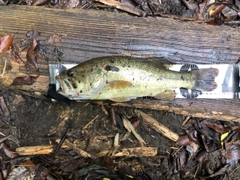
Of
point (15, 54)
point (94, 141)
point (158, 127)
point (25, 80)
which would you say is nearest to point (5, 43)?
point (15, 54)

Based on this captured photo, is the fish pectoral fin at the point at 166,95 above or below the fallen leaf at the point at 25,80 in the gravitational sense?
below

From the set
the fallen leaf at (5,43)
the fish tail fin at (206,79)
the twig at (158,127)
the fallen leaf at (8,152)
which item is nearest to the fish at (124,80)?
the fish tail fin at (206,79)

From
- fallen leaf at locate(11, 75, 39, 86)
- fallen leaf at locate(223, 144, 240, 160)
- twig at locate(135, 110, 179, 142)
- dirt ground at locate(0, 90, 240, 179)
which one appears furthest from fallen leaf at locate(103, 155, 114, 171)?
fallen leaf at locate(223, 144, 240, 160)

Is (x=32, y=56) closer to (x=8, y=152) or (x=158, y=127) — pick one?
(x=8, y=152)

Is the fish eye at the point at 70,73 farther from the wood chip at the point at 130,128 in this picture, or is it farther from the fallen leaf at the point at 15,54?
the wood chip at the point at 130,128

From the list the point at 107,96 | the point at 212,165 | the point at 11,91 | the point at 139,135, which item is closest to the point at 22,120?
the point at 11,91

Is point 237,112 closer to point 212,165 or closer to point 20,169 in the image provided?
point 212,165

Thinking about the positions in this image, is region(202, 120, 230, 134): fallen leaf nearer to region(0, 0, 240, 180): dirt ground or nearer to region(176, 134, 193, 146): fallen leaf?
region(0, 0, 240, 180): dirt ground
